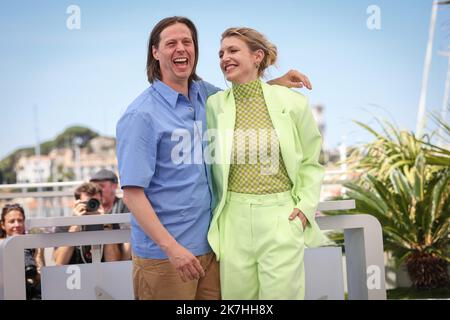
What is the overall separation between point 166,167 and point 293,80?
0.65 meters

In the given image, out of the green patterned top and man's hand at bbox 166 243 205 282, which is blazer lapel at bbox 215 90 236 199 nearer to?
the green patterned top

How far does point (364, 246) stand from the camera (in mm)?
2525

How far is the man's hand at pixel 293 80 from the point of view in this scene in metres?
2.43

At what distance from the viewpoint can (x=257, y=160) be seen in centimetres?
217

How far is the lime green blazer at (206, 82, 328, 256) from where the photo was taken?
85.2 inches

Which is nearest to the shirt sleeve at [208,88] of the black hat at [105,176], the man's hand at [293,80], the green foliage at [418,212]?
the man's hand at [293,80]

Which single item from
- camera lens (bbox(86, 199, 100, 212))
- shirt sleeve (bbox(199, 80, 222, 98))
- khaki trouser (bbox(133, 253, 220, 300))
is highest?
shirt sleeve (bbox(199, 80, 222, 98))

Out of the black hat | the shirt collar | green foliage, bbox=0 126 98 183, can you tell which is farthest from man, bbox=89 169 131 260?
green foliage, bbox=0 126 98 183

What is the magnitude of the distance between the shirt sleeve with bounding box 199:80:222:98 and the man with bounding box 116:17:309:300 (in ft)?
0.49

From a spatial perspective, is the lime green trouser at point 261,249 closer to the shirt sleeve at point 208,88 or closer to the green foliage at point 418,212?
the shirt sleeve at point 208,88

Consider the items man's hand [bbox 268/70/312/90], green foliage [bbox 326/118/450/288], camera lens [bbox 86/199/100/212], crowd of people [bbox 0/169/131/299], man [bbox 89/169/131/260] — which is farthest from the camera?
green foliage [bbox 326/118/450/288]

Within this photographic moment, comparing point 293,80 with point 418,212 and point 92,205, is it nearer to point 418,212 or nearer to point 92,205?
point 92,205

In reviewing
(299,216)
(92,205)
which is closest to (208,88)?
(299,216)

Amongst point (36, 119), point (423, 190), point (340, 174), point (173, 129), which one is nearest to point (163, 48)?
point (173, 129)
